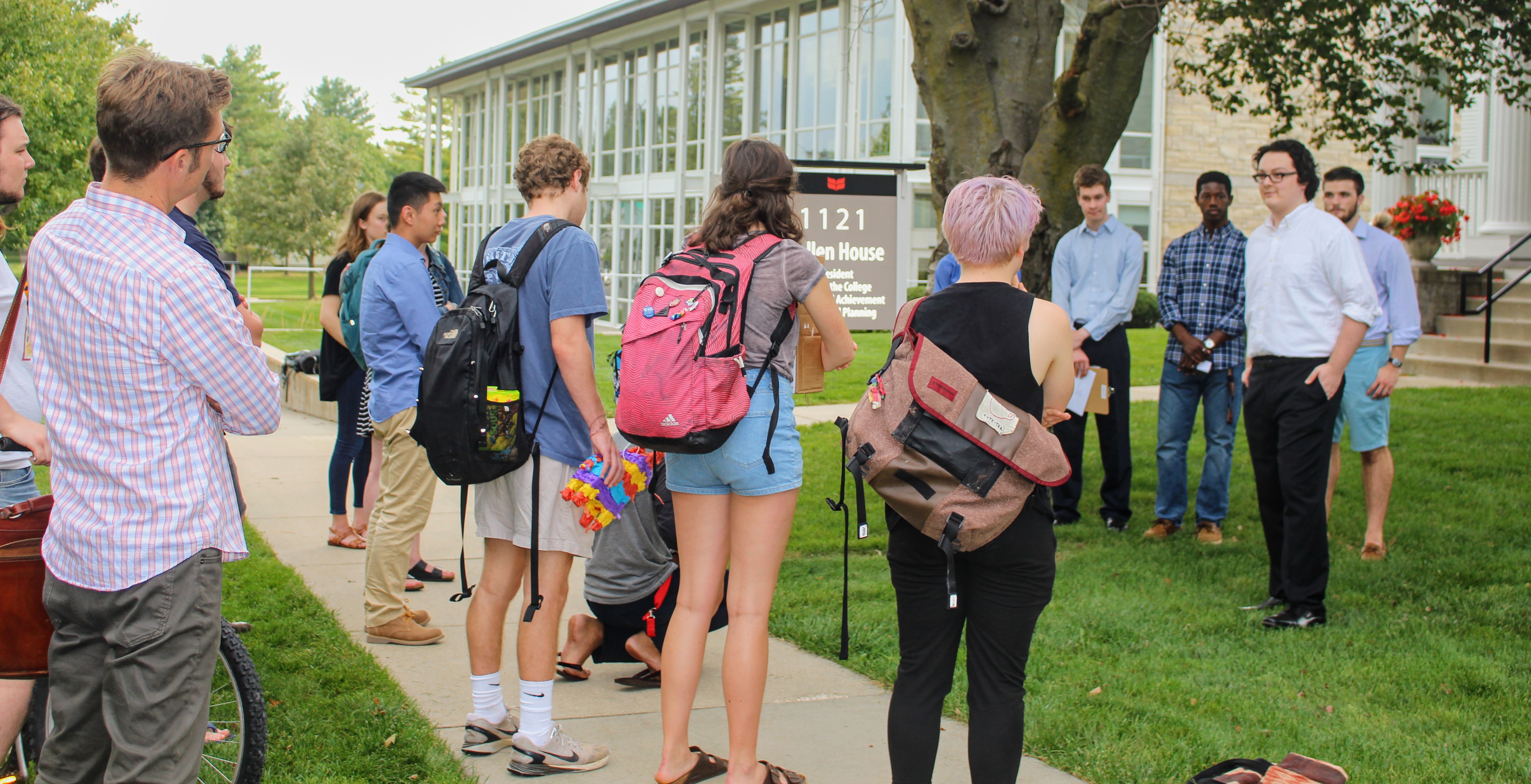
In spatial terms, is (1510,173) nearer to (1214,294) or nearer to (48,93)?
(1214,294)

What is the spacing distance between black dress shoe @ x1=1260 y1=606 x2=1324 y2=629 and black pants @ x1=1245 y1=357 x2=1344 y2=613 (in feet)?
0.06

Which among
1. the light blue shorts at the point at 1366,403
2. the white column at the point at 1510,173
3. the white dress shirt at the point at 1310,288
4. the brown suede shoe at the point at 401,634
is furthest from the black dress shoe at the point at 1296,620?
the white column at the point at 1510,173

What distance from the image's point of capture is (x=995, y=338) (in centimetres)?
319

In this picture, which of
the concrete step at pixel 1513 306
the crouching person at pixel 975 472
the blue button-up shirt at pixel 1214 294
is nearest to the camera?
A: the crouching person at pixel 975 472

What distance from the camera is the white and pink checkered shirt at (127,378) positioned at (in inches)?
98.7

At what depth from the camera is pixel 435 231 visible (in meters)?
5.63

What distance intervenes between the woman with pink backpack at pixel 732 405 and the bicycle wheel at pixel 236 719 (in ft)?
3.77

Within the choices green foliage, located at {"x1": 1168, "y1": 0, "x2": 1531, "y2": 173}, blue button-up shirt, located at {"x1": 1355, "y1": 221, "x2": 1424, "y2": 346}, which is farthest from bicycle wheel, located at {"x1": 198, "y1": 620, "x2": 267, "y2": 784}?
green foliage, located at {"x1": 1168, "y1": 0, "x2": 1531, "y2": 173}

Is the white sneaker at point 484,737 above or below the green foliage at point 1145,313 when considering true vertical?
below

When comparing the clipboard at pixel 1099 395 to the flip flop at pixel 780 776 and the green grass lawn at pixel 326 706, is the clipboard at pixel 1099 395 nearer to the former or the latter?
the flip flop at pixel 780 776

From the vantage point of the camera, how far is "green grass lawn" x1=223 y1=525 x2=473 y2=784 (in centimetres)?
390

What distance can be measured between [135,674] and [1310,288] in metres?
4.77

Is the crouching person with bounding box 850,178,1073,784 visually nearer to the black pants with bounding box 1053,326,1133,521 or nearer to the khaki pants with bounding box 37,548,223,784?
the khaki pants with bounding box 37,548,223,784

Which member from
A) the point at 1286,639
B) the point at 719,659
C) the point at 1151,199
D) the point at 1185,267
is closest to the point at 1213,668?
the point at 1286,639
